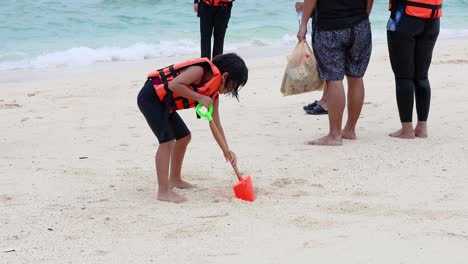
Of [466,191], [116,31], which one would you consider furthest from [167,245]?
[116,31]

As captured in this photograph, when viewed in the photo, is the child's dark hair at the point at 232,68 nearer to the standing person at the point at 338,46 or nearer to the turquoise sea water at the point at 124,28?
the standing person at the point at 338,46

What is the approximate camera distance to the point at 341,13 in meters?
5.50

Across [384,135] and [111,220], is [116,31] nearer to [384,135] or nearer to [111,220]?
[384,135]

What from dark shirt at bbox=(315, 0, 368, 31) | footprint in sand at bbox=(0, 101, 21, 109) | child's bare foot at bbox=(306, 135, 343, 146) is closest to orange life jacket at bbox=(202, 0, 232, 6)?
footprint in sand at bbox=(0, 101, 21, 109)

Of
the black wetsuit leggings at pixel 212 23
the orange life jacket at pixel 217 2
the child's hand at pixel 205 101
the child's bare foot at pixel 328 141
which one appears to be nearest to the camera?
the child's hand at pixel 205 101

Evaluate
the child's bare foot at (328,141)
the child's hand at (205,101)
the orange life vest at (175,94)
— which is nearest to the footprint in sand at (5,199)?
the orange life vest at (175,94)

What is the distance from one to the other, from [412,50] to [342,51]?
51cm

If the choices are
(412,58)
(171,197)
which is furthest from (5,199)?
(412,58)

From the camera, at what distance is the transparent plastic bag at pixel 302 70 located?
222 inches

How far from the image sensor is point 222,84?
415 cm

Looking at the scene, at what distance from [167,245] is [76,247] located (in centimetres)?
42

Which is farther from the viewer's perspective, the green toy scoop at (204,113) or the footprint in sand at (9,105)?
the footprint in sand at (9,105)

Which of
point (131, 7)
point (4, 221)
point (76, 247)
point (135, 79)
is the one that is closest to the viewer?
point (76, 247)

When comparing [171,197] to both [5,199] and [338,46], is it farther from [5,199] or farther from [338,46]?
[338,46]
